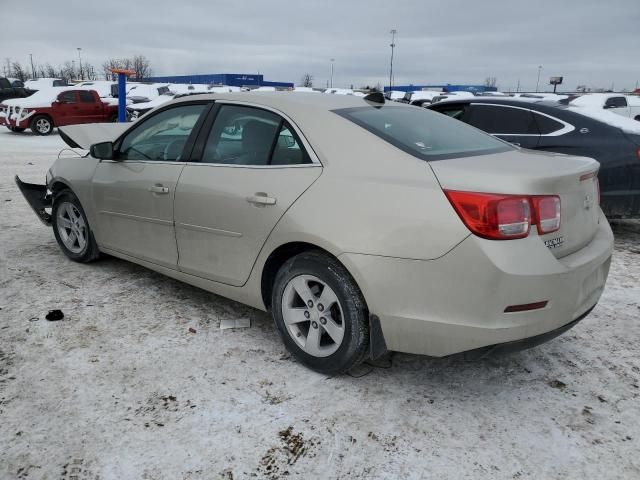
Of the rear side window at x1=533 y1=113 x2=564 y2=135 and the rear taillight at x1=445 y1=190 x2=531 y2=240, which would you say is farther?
the rear side window at x1=533 y1=113 x2=564 y2=135

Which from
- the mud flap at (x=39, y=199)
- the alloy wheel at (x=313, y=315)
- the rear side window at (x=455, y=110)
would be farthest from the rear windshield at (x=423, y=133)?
the mud flap at (x=39, y=199)

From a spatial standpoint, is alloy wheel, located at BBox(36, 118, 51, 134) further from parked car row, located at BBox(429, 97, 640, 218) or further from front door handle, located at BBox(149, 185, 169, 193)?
front door handle, located at BBox(149, 185, 169, 193)

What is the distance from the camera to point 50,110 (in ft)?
57.7

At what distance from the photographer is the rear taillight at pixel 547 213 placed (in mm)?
2279

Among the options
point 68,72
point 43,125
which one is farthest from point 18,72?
point 43,125

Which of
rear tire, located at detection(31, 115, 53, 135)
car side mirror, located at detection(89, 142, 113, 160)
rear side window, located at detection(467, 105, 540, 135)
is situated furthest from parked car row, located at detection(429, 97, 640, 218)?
rear tire, located at detection(31, 115, 53, 135)

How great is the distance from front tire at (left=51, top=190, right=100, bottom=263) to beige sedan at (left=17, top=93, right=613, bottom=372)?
87cm

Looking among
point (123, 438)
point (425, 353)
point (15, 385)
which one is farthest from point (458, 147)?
point (15, 385)

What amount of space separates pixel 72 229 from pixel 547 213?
3930mm

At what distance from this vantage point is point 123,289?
13.2 ft

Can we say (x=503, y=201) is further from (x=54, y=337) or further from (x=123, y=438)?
(x=54, y=337)

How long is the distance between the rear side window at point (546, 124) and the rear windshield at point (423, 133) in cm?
270

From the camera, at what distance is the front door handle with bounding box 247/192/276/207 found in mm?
2822

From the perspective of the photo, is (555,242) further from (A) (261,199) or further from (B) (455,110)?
(B) (455,110)
